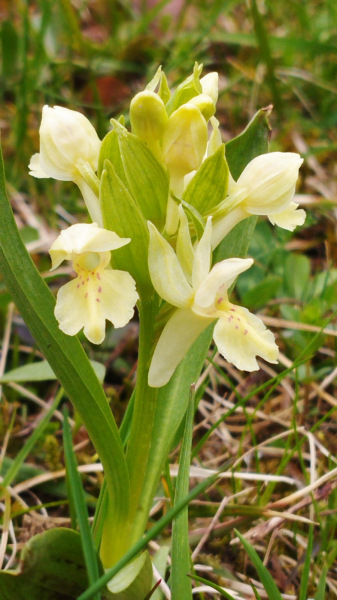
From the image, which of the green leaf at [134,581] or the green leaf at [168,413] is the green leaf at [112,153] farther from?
the green leaf at [134,581]

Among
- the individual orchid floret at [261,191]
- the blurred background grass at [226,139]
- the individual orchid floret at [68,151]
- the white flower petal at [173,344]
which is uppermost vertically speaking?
the individual orchid floret at [68,151]

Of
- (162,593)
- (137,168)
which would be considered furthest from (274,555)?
(137,168)

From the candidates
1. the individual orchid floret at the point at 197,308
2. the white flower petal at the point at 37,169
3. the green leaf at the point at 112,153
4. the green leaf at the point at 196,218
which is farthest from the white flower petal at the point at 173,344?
the white flower petal at the point at 37,169

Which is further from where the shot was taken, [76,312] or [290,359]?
[290,359]

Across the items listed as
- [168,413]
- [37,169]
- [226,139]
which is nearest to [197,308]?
[168,413]

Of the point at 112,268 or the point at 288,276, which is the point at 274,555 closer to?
the point at 112,268

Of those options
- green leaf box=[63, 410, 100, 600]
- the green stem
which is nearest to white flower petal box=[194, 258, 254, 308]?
the green stem
